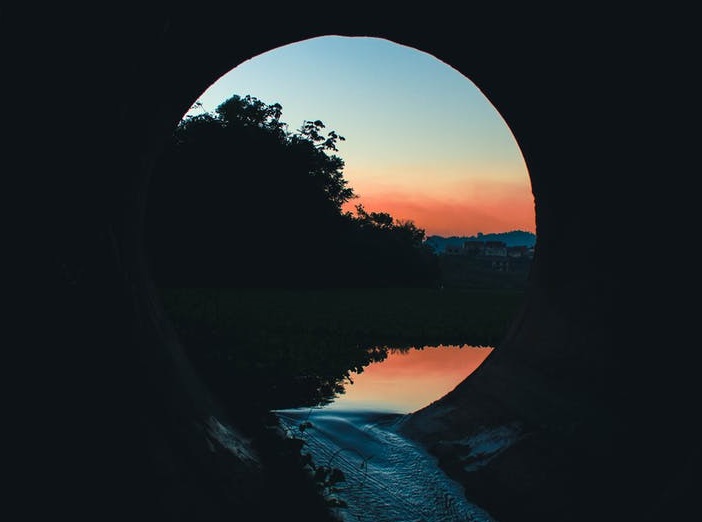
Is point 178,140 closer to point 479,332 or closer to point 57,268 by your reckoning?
point 479,332

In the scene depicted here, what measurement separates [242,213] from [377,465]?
32942mm

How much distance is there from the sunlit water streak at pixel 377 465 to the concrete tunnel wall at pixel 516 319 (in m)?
0.29

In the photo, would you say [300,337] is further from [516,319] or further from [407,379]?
[516,319]

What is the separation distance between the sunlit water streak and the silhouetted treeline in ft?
96.3

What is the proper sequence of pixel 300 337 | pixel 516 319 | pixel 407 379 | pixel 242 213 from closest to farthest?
1. pixel 516 319
2. pixel 407 379
3. pixel 300 337
4. pixel 242 213

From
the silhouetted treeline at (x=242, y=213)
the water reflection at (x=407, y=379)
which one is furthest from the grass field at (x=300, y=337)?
the silhouetted treeline at (x=242, y=213)

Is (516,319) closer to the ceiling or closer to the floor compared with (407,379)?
closer to the ceiling

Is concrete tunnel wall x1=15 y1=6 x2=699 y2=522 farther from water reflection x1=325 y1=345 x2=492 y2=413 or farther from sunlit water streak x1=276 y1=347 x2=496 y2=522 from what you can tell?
water reflection x1=325 y1=345 x2=492 y2=413

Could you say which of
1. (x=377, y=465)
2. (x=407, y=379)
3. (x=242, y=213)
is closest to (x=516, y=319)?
(x=377, y=465)

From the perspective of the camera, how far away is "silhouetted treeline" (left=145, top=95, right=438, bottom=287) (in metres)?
36.6

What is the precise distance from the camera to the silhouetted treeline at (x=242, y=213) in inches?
1441

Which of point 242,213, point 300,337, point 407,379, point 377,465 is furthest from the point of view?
point 242,213

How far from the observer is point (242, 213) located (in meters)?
38.5

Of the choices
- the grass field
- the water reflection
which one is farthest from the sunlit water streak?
the grass field
